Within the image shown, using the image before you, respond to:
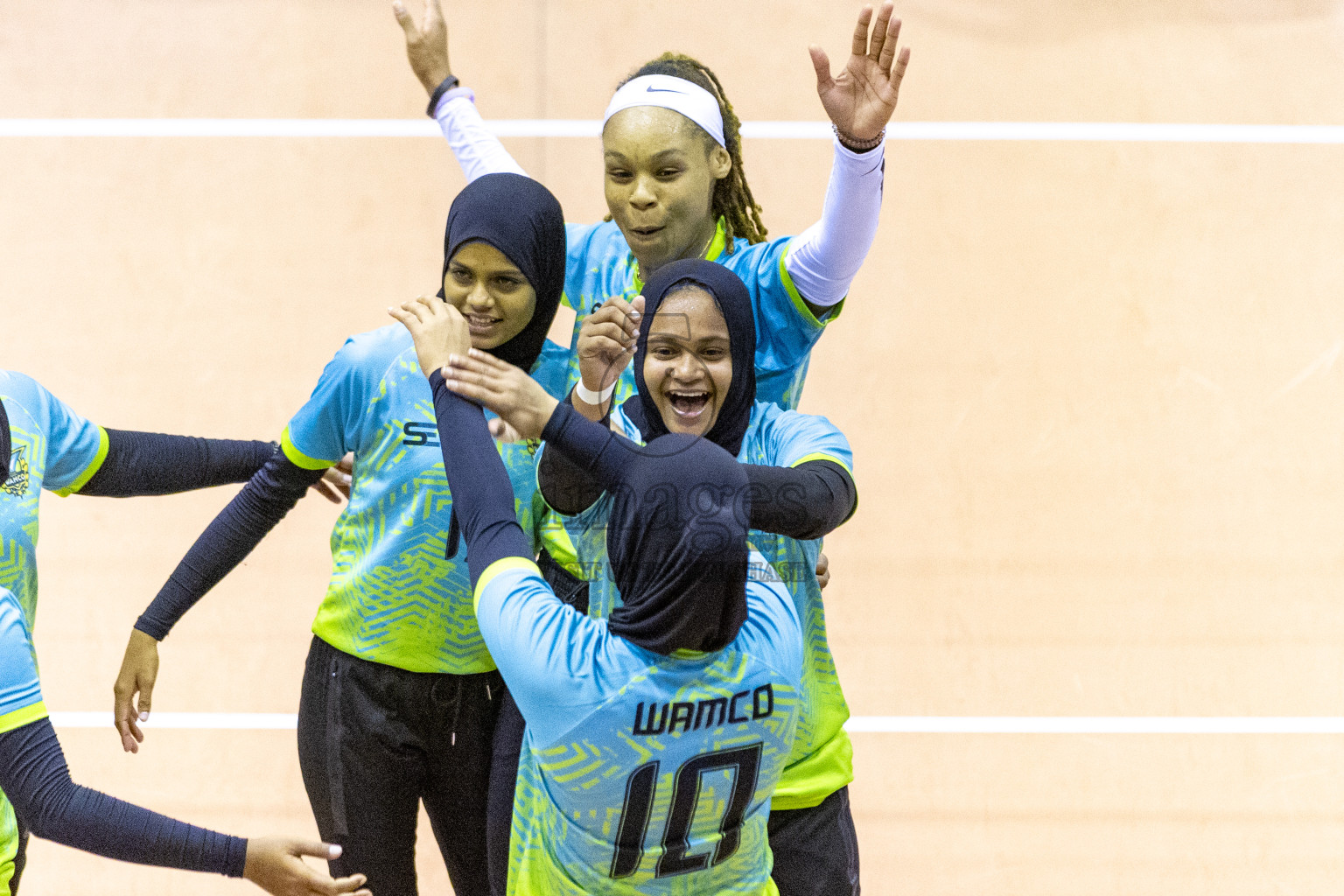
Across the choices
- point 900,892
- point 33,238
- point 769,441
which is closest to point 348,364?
point 769,441

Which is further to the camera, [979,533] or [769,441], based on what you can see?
[979,533]

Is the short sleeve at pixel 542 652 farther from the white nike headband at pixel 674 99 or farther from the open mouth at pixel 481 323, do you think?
the white nike headband at pixel 674 99

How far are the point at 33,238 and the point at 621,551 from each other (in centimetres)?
348

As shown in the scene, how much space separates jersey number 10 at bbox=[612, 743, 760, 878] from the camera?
1.60 meters

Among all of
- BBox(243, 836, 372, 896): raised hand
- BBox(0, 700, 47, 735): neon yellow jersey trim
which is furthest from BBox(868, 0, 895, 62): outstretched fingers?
BBox(0, 700, 47, 735): neon yellow jersey trim

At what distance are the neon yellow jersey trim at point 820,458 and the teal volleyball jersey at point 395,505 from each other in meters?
0.47

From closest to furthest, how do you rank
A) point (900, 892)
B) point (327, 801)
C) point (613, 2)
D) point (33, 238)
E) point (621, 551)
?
1. point (621, 551)
2. point (327, 801)
3. point (900, 892)
4. point (33, 238)
5. point (613, 2)

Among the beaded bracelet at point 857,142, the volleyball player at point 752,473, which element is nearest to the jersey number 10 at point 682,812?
the volleyball player at point 752,473

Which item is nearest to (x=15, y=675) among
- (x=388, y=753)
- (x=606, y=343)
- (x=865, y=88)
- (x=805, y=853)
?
(x=388, y=753)

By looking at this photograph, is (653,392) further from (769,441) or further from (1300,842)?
(1300,842)

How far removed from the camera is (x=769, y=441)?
204cm

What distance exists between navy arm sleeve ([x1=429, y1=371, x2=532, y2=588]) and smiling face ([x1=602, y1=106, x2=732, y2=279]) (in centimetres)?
76

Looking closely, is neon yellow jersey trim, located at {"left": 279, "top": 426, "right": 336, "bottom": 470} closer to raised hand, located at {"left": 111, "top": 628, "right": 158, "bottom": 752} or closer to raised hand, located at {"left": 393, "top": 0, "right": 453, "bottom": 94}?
raised hand, located at {"left": 111, "top": 628, "right": 158, "bottom": 752}

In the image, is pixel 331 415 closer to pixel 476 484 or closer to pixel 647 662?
pixel 476 484
